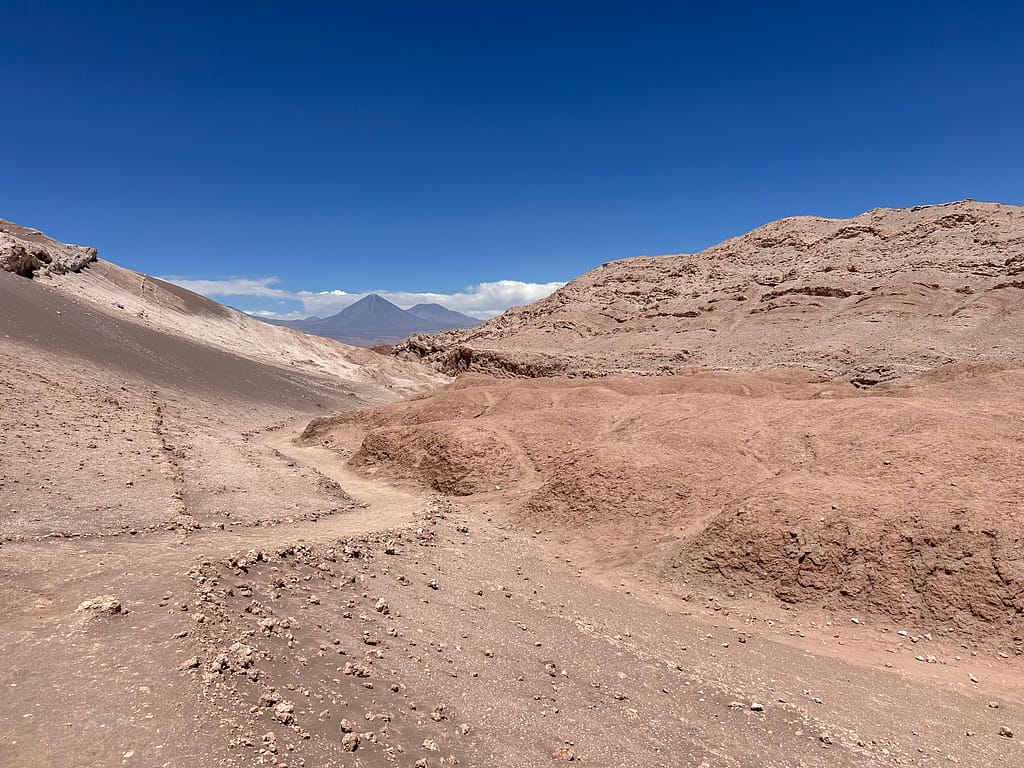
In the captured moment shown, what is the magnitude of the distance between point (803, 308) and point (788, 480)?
31.8 m

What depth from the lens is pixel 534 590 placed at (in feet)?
27.1

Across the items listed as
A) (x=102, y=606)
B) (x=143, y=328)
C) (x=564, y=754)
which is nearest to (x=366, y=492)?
(x=102, y=606)

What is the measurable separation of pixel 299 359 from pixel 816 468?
125ft

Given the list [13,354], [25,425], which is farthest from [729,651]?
[13,354]

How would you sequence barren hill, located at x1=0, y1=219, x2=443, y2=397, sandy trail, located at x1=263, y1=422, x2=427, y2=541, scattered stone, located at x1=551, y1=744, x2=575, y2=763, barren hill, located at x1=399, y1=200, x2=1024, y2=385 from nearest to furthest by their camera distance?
scattered stone, located at x1=551, y1=744, x2=575, y2=763 → sandy trail, located at x1=263, y1=422, x2=427, y2=541 → barren hill, located at x1=0, y1=219, x2=443, y2=397 → barren hill, located at x1=399, y1=200, x2=1024, y2=385

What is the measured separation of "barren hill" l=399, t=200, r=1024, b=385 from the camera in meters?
28.6

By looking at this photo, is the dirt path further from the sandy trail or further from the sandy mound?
the sandy mound

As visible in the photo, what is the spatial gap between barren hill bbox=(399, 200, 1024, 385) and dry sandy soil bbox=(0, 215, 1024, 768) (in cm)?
1567

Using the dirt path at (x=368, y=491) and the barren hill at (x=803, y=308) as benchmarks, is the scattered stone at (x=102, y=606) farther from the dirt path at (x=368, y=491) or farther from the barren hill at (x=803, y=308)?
the barren hill at (x=803, y=308)

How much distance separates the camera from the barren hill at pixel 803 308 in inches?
1125

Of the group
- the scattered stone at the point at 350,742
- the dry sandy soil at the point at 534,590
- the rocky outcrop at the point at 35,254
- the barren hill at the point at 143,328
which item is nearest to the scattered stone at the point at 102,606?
the dry sandy soil at the point at 534,590

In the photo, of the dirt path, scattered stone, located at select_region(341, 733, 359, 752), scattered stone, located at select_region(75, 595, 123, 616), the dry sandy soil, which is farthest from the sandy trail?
scattered stone, located at select_region(341, 733, 359, 752)

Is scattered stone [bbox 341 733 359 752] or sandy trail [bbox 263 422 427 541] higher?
scattered stone [bbox 341 733 359 752]

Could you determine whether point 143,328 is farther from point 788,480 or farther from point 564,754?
point 564,754
